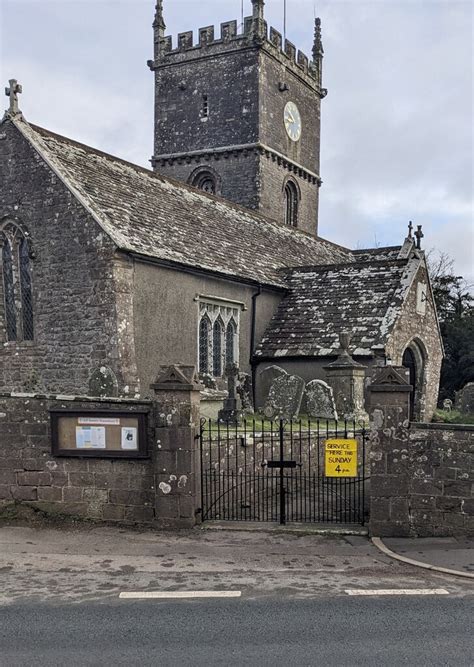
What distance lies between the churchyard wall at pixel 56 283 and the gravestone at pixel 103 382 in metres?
0.19

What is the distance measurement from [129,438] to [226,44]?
93.4ft

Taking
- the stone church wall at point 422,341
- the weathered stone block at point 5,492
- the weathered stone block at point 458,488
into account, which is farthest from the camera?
the stone church wall at point 422,341

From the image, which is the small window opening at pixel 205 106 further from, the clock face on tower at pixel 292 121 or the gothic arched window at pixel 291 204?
the gothic arched window at pixel 291 204

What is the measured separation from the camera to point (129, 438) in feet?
31.4

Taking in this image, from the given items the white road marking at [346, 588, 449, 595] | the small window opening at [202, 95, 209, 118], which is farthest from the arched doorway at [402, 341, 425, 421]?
the small window opening at [202, 95, 209, 118]

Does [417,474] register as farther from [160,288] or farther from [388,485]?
[160,288]

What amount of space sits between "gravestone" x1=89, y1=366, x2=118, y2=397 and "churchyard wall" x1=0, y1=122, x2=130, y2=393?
0.62 feet

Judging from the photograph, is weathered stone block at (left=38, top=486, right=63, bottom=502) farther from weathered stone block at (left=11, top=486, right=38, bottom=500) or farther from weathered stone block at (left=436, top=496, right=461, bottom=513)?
weathered stone block at (left=436, top=496, right=461, bottom=513)

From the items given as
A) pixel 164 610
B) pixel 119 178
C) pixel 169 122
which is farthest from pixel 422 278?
pixel 169 122

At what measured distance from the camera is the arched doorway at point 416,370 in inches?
832

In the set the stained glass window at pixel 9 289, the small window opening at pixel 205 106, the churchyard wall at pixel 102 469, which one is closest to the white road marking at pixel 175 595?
the churchyard wall at pixel 102 469

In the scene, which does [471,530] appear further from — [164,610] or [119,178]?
[119,178]

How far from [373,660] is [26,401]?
6.52 meters

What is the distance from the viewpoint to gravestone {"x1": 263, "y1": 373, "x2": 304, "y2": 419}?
53.0 ft
